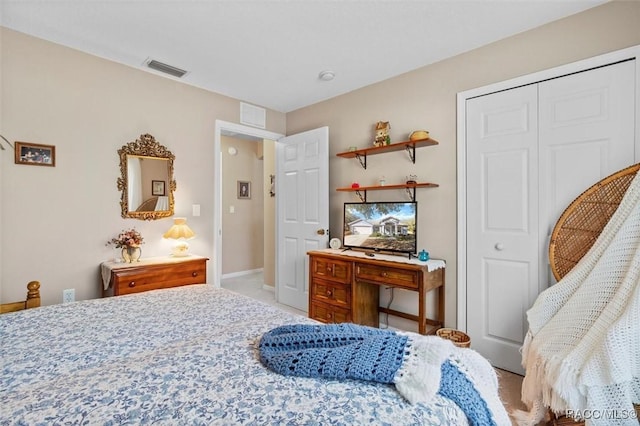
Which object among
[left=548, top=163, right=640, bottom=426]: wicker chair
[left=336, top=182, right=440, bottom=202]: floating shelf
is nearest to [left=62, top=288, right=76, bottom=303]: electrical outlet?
[left=336, top=182, right=440, bottom=202]: floating shelf

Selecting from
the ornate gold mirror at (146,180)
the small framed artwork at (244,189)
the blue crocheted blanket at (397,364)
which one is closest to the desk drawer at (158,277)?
the ornate gold mirror at (146,180)

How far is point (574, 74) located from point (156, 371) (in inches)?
112

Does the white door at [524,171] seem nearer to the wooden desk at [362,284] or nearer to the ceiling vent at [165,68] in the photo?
the wooden desk at [362,284]

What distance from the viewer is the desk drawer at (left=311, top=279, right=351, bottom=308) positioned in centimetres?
284

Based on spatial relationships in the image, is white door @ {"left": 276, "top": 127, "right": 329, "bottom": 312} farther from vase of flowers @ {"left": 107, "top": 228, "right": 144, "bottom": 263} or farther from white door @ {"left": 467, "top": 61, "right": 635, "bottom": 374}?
vase of flowers @ {"left": 107, "top": 228, "right": 144, "bottom": 263}

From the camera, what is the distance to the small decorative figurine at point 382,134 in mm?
2969

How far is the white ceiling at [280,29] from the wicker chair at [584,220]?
1.17 metres

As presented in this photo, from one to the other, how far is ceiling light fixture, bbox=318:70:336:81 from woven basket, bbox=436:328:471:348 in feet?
8.06

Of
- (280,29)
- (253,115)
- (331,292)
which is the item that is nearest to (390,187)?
(331,292)

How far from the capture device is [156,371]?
932 mm

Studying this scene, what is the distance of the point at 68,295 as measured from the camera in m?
2.52

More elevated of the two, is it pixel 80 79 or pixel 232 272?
pixel 80 79

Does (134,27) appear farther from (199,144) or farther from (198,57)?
(199,144)

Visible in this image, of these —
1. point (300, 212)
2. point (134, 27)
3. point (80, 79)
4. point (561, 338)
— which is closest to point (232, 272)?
point (300, 212)
